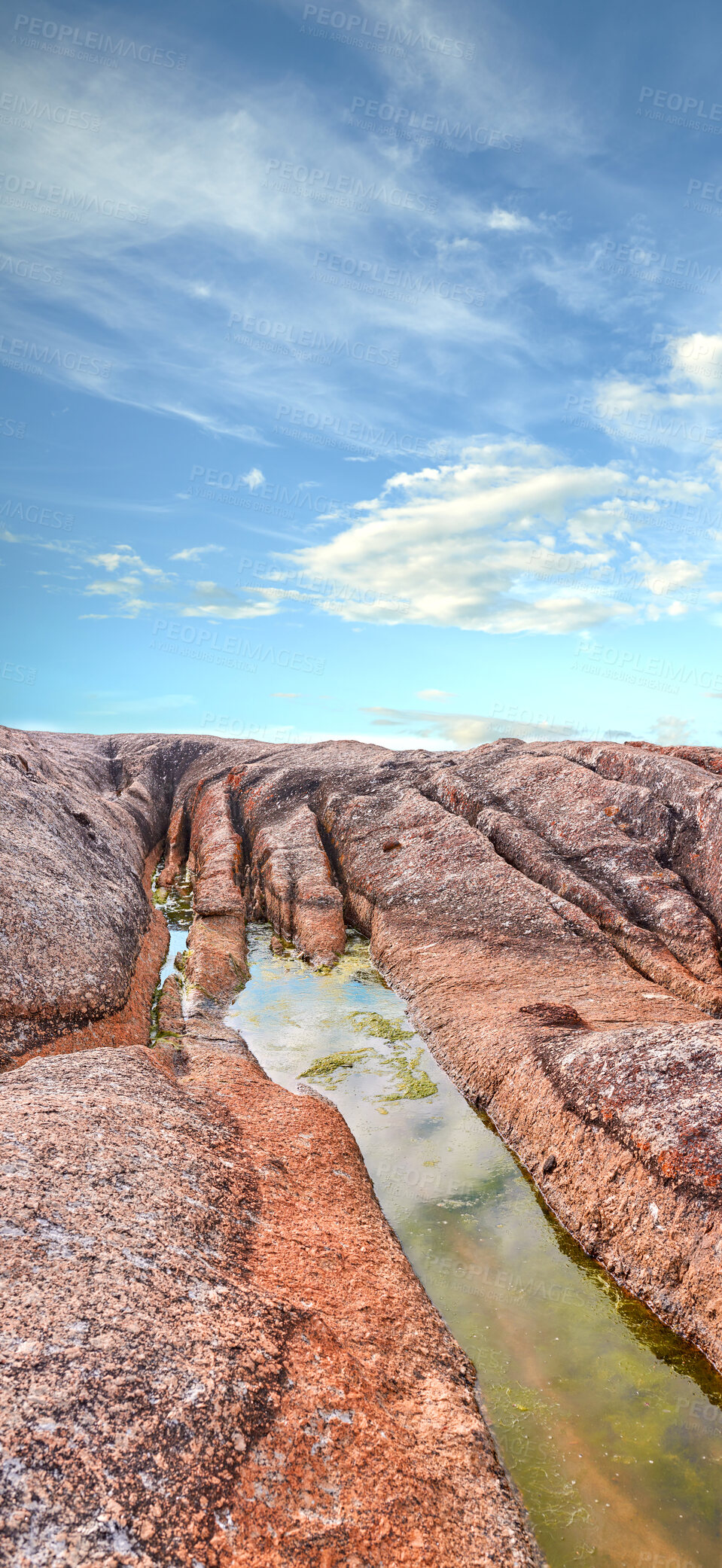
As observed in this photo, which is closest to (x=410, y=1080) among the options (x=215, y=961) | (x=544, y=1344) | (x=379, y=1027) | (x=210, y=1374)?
(x=379, y=1027)

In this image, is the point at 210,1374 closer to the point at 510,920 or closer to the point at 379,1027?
the point at 379,1027

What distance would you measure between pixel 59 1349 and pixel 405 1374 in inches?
148

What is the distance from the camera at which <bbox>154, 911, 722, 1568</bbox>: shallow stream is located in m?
7.62

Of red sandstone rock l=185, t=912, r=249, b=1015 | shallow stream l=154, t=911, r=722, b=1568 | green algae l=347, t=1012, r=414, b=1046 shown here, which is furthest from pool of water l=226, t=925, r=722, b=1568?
red sandstone rock l=185, t=912, r=249, b=1015

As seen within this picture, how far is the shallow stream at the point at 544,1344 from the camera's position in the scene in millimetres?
7616

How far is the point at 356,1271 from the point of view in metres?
9.80

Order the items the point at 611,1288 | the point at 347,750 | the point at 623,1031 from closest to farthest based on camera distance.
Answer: the point at 611,1288, the point at 623,1031, the point at 347,750

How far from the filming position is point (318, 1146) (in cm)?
1309

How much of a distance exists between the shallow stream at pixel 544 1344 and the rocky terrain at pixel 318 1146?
21.6 inches

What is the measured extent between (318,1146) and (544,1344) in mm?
4524

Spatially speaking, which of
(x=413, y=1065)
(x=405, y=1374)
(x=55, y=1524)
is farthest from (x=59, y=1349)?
(x=413, y=1065)

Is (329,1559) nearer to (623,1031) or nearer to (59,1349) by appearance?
(59,1349)

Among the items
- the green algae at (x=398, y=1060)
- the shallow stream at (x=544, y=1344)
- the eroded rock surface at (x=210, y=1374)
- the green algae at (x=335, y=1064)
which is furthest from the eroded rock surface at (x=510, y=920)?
the eroded rock surface at (x=210, y=1374)

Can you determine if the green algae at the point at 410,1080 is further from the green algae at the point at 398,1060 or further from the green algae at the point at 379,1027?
the green algae at the point at 379,1027
